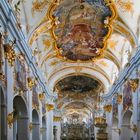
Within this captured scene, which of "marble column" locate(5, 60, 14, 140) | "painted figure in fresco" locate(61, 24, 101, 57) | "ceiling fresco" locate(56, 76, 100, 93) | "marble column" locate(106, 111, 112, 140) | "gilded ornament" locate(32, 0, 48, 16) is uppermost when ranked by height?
"gilded ornament" locate(32, 0, 48, 16)

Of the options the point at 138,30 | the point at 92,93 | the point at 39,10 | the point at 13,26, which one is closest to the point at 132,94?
the point at 138,30

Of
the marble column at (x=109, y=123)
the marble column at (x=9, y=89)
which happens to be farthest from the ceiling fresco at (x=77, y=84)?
the marble column at (x=9, y=89)

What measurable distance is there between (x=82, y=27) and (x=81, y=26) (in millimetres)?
166

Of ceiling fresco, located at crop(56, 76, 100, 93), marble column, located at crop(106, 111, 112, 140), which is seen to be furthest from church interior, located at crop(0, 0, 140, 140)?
ceiling fresco, located at crop(56, 76, 100, 93)

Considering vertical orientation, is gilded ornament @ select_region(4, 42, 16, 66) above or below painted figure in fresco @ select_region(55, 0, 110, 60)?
below

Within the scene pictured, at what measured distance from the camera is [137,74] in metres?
22.5

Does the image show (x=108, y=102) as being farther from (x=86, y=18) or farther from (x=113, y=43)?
(x=86, y=18)

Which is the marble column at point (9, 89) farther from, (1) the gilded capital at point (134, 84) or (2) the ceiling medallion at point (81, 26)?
(1) the gilded capital at point (134, 84)

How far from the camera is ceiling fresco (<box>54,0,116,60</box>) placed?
22062 millimetres

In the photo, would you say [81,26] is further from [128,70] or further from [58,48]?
[128,70]

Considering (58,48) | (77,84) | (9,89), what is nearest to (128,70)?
(58,48)

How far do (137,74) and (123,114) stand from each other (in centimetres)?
497

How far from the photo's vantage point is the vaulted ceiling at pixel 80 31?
2134 centimetres

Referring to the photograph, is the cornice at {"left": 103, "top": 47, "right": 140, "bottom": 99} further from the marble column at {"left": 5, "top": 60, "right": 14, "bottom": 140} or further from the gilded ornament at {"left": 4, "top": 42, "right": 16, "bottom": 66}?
the marble column at {"left": 5, "top": 60, "right": 14, "bottom": 140}
